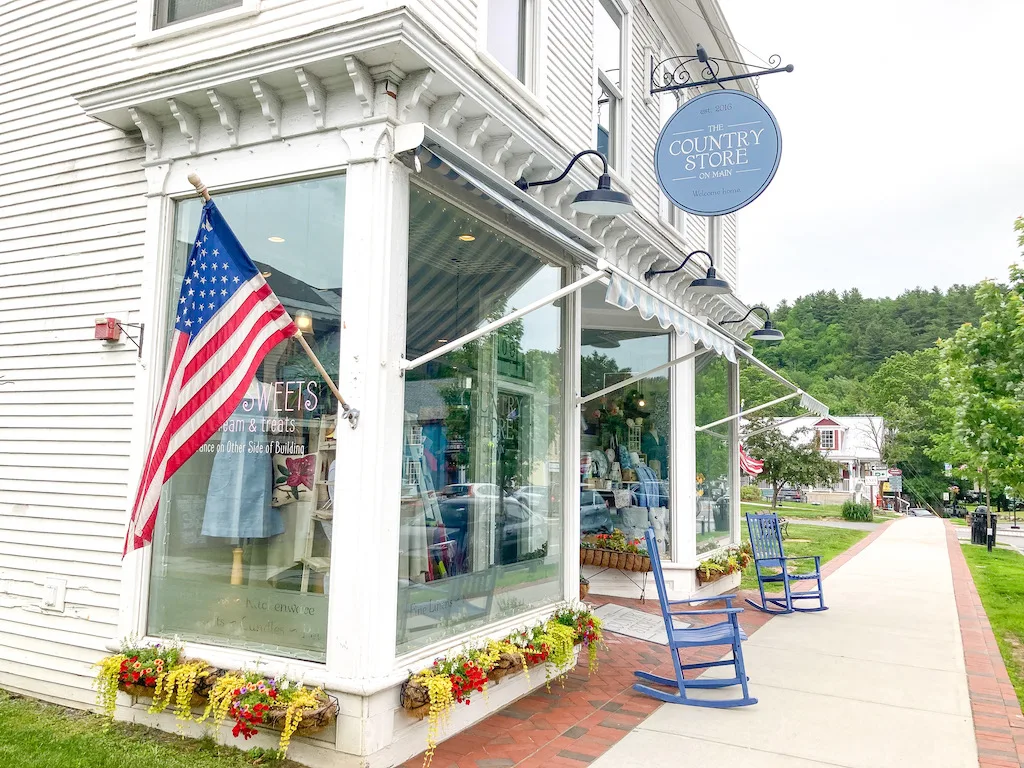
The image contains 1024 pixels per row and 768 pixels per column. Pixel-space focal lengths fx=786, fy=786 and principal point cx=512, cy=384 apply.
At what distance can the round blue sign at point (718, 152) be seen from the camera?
699 cm

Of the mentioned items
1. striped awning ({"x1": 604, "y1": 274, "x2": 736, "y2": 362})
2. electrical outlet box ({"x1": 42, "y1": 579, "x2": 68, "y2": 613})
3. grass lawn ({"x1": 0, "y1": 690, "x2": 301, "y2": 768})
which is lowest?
grass lawn ({"x1": 0, "y1": 690, "x2": 301, "y2": 768})

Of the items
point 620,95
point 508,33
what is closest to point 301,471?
point 508,33

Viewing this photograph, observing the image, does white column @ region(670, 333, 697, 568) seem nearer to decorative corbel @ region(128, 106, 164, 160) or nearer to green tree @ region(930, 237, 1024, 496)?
green tree @ region(930, 237, 1024, 496)

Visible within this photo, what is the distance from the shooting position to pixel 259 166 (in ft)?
16.5

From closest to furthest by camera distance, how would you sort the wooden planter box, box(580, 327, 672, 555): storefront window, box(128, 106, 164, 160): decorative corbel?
box(128, 106, 164, 160): decorative corbel < the wooden planter box < box(580, 327, 672, 555): storefront window

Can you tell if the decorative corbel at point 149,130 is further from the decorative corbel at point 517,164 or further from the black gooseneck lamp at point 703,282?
the black gooseneck lamp at point 703,282

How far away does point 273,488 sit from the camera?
486 cm

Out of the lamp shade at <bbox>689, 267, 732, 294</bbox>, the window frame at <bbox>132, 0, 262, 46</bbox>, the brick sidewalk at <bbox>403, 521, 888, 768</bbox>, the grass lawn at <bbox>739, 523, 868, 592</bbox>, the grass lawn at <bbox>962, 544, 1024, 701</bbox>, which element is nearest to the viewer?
the brick sidewalk at <bbox>403, 521, 888, 768</bbox>

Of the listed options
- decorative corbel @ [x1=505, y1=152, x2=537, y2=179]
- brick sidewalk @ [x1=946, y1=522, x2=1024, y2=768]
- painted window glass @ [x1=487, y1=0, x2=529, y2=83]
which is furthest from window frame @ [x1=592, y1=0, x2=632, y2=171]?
brick sidewalk @ [x1=946, y1=522, x2=1024, y2=768]

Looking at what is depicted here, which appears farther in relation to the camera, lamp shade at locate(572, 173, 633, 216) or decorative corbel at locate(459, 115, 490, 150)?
lamp shade at locate(572, 173, 633, 216)

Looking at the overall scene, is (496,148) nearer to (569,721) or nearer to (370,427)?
(370,427)

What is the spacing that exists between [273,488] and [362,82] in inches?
97.5

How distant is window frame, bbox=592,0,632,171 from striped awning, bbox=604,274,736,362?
8.32 feet

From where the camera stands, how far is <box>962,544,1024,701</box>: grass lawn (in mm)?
7594
